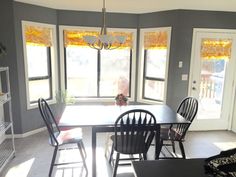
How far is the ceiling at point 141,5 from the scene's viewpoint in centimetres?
318

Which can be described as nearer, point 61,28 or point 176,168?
point 176,168

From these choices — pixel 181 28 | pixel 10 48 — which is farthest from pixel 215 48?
pixel 10 48

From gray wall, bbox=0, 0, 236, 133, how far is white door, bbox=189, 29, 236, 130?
16 centimetres

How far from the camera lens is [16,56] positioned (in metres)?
3.35

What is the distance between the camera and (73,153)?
3143mm

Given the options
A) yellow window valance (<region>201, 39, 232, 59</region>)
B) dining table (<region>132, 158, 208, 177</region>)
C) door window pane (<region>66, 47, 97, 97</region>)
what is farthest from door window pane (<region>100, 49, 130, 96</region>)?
dining table (<region>132, 158, 208, 177</region>)

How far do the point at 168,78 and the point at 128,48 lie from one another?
42.6 inches

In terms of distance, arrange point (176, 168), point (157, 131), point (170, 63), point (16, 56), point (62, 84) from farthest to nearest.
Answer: point (62, 84) → point (170, 63) → point (16, 56) → point (157, 131) → point (176, 168)

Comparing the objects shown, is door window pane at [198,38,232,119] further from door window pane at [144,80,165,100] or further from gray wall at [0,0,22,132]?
gray wall at [0,0,22,132]

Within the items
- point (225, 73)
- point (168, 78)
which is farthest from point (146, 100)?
point (225, 73)

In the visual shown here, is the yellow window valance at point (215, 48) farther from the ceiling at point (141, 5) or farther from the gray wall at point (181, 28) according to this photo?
the ceiling at point (141, 5)

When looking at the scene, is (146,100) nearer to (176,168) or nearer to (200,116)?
(200,116)

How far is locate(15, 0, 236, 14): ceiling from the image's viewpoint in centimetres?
318

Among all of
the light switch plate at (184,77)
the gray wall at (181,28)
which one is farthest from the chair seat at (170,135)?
the light switch plate at (184,77)
